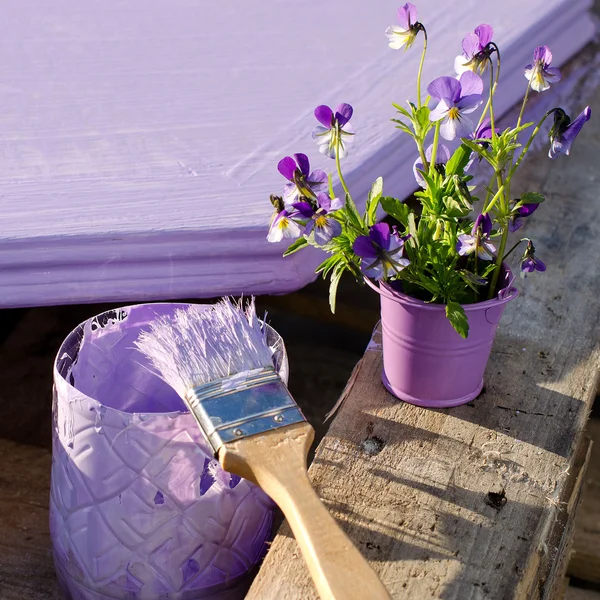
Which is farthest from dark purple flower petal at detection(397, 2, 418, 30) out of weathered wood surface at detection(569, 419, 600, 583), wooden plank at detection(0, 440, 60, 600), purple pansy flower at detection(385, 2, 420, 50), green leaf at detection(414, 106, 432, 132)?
weathered wood surface at detection(569, 419, 600, 583)

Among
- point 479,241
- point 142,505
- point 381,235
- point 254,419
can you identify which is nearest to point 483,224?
point 479,241

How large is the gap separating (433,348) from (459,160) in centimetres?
24

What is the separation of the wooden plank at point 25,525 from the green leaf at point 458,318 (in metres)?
0.77

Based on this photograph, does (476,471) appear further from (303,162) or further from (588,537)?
(588,537)

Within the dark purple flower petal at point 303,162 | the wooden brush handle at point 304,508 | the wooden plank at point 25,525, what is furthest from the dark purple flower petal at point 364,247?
the wooden plank at point 25,525

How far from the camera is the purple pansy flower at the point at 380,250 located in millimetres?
907

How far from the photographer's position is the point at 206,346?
1.01 meters

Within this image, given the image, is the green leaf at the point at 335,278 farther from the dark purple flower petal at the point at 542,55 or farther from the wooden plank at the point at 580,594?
the wooden plank at the point at 580,594

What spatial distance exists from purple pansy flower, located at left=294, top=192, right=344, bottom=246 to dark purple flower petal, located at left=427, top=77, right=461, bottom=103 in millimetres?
158

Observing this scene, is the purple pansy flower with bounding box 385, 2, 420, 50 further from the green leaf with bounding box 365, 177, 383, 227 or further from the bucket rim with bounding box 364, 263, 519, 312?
the bucket rim with bounding box 364, 263, 519, 312

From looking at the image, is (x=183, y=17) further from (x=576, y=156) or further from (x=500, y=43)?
(x=576, y=156)

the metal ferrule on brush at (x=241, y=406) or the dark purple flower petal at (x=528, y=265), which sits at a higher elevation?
the dark purple flower petal at (x=528, y=265)

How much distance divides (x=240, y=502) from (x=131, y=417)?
0.19 m

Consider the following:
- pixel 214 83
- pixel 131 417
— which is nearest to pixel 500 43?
pixel 214 83
